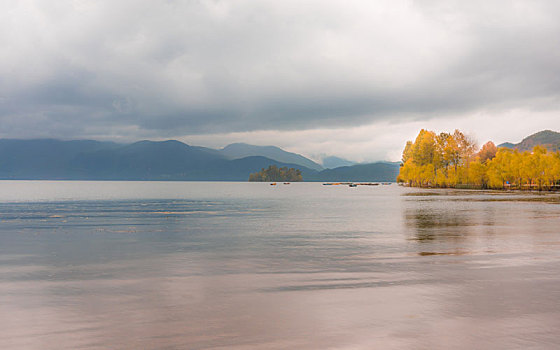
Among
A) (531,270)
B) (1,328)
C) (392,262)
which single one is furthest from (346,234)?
(1,328)

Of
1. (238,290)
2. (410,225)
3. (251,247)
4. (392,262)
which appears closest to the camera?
(238,290)

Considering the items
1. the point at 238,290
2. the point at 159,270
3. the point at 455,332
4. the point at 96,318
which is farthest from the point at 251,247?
the point at 455,332

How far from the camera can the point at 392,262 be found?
24406 millimetres

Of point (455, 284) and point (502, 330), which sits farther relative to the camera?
point (455, 284)

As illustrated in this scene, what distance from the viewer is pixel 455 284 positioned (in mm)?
18484

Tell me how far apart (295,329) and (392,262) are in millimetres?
13115

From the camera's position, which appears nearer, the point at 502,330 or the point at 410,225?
the point at 502,330

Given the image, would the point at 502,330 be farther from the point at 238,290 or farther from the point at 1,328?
the point at 1,328

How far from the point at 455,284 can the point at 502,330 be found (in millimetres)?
6229

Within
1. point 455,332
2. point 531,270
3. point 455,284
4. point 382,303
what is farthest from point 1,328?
point 531,270

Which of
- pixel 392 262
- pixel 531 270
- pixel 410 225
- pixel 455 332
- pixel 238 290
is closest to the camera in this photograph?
pixel 455 332

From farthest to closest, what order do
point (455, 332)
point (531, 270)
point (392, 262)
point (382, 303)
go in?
point (392, 262) → point (531, 270) → point (382, 303) → point (455, 332)

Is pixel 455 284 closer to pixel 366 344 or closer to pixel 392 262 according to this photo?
pixel 392 262

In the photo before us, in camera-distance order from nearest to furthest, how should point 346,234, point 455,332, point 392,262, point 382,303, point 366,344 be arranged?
point 366,344 < point 455,332 < point 382,303 < point 392,262 < point 346,234
